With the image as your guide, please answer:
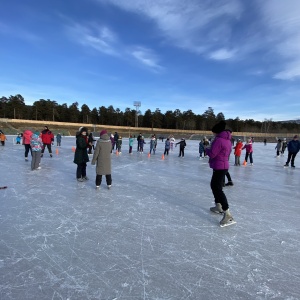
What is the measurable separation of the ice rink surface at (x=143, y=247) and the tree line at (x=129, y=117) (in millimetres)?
85369

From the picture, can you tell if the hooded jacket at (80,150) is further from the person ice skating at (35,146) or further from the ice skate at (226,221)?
the ice skate at (226,221)

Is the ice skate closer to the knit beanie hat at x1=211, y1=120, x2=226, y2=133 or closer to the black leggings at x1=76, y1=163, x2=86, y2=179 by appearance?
the knit beanie hat at x1=211, y1=120, x2=226, y2=133

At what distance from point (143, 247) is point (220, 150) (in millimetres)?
1758

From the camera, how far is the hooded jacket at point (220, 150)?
3488 millimetres

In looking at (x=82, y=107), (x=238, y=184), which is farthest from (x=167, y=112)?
(x=238, y=184)

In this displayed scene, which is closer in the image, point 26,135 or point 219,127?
point 219,127

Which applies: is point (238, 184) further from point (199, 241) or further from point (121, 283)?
point (121, 283)

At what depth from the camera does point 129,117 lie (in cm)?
9631

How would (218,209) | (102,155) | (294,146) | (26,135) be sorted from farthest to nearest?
(294,146), (26,135), (102,155), (218,209)

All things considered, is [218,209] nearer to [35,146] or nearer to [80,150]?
[80,150]

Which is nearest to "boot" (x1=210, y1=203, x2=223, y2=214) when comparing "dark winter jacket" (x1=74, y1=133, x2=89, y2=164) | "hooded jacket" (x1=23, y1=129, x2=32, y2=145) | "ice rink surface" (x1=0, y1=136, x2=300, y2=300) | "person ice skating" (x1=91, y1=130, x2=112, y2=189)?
"ice rink surface" (x1=0, y1=136, x2=300, y2=300)

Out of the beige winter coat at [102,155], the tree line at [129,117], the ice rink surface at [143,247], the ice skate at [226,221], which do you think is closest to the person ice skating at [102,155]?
the beige winter coat at [102,155]

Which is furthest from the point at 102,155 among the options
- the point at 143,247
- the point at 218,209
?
the point at 143,247

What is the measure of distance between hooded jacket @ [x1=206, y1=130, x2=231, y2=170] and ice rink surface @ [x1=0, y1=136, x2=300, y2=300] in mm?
889
